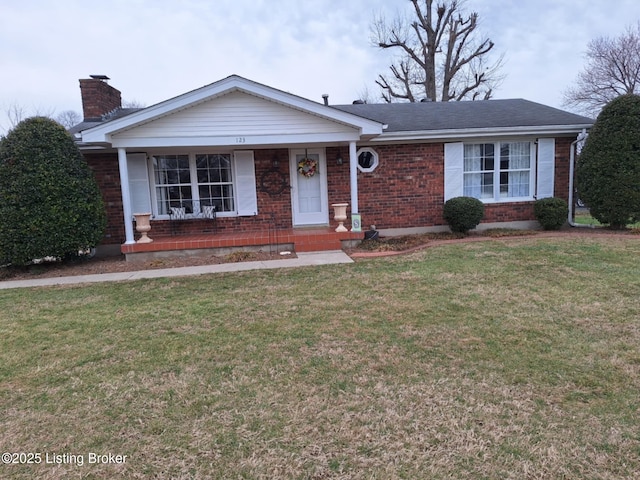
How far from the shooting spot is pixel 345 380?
3.10 metres

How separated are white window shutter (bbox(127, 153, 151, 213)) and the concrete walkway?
8.85 ft

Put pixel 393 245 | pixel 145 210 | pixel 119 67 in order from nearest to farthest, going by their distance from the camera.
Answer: pixel 393 245 → pixel 145 210 → pixel 119 67

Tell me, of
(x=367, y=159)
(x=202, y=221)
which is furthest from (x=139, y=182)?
(x=367, y=159)

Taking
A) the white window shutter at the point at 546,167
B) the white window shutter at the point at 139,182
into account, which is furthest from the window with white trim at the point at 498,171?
the white window shutter at the point at 139,182

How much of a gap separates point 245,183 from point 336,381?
25.4ft

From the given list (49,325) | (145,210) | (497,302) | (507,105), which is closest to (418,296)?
(497,302)

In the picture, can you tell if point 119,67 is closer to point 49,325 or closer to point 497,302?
point 49,325

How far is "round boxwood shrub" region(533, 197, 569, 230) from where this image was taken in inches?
392

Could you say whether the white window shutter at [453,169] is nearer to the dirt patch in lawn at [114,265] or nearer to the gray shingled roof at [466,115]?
the gray shingled roof at [466,115]

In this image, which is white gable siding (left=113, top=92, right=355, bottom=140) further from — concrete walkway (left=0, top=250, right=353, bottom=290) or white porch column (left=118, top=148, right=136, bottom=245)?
concrete walkway (left=0, top=250, right=353, bottom=290)

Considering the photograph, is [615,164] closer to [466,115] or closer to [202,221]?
[466,115]

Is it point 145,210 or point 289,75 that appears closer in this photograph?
point 145,210

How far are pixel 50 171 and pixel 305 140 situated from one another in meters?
5.08

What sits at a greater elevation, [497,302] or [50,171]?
[50,171]
